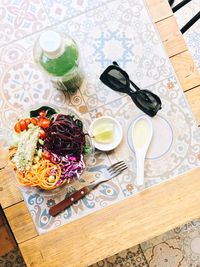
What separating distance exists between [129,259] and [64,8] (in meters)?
1.01

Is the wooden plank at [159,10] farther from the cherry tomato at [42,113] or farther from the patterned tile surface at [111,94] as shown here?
the cherry tomato at [42,113]

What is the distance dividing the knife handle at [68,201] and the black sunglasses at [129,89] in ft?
0.86

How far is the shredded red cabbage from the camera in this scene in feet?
3.34

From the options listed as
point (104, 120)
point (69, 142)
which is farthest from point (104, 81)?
point (69, 142)

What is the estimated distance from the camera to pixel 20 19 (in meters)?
1.18

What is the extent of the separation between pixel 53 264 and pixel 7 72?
20.8 inches

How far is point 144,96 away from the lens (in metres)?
1.12

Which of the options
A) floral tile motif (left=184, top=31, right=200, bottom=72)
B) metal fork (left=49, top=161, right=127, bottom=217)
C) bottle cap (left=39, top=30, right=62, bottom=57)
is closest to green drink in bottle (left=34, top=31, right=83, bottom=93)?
bottle cap (left=39, top=30, right=62, bottom=57)

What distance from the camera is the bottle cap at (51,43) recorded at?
952mm

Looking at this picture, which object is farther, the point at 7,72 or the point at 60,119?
the point at 7,72

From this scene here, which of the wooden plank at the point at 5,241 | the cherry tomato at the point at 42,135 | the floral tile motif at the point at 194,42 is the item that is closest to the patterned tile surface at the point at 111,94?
the cherry tomato at the point at 42,135

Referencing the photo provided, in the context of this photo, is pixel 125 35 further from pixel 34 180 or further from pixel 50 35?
pixel 34 180

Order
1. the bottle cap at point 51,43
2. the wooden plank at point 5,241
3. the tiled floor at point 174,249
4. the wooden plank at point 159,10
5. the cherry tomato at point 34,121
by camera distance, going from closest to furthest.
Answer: the bottle cap at point 51,43
the cherry tomato at point 34,121
the wooden plank at point 159,10
the wooden plank at point 5,241
the tiled floor at point 174,249

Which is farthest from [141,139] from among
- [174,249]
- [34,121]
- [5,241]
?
[174,249]
